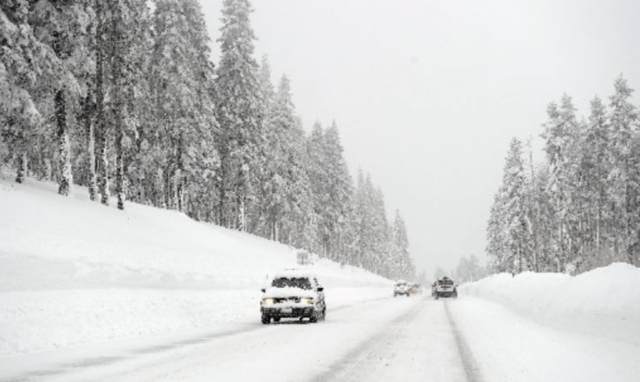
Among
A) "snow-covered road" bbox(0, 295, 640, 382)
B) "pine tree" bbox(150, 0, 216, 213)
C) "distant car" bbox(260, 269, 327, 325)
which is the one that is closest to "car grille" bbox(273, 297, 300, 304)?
"distant car" bbox(260, 269, 327, 325)

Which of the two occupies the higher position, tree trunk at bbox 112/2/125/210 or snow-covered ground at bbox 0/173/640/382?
tree trunk at bbox 112/2/125/210

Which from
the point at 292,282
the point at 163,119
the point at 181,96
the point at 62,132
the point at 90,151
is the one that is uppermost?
the point at 181,96

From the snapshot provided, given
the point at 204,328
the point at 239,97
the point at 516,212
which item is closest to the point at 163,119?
the point at 239,97

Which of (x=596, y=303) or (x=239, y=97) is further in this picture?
(x=239, y=97)

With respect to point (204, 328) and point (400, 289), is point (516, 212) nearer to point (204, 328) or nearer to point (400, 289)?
point (400, 289)

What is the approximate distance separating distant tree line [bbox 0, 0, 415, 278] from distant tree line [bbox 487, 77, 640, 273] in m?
23.7

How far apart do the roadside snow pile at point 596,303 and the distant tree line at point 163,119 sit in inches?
739

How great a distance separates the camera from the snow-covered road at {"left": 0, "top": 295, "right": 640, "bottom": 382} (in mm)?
9320

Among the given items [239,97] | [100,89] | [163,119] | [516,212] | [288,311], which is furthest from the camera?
[516,212]

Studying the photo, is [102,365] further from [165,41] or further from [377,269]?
[377,269]

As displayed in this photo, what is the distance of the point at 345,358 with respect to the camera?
11203mm

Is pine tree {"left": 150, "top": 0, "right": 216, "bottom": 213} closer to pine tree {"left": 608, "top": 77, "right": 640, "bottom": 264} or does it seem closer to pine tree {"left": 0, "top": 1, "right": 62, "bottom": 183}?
pine tree {"left": 0, "top": 1, "right": 62, "bottom": 183}

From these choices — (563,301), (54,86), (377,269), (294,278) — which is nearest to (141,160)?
(54,86)

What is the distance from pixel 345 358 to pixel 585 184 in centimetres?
5757
